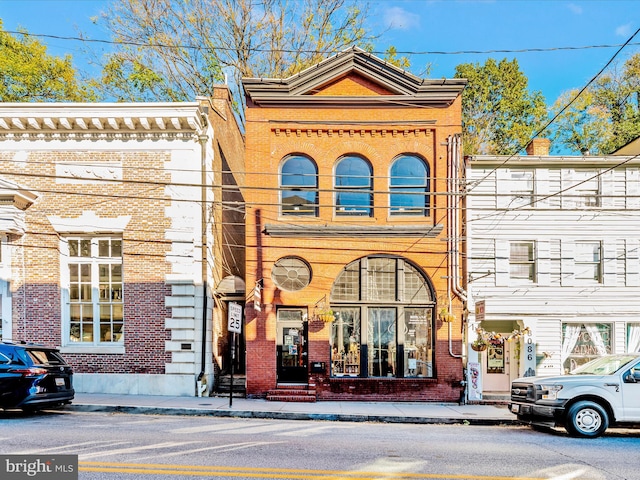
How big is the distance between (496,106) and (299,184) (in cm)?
1705

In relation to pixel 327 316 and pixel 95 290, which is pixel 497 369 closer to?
pixel 327 316

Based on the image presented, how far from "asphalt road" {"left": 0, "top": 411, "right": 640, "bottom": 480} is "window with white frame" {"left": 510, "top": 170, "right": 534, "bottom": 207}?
7.95 m

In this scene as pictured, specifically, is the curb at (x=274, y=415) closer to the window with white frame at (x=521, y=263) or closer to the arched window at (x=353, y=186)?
the window with white frame at (x=521, y=263)

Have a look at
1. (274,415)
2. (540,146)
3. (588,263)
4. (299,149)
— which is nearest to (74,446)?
(274,415)

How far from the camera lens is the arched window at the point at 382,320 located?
1622 cm

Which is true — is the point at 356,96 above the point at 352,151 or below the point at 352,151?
above

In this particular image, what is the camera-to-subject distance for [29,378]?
35.7 feet

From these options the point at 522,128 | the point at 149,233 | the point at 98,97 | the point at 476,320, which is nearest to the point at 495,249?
the point at 476,320

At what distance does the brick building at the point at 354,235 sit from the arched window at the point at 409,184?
0.10 ft

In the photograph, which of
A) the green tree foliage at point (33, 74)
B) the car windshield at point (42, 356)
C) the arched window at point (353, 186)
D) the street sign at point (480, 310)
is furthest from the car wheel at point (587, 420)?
the green tree foliage at point (33, 74)

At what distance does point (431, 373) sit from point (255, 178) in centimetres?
786

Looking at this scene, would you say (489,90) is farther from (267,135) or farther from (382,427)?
(382,427)

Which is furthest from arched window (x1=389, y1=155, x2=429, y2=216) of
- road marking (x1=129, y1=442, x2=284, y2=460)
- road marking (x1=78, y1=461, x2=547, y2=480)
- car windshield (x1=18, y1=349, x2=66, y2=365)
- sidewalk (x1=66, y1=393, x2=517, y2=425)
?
road marking (x1=78, y1=461, x2=547, y2=480)

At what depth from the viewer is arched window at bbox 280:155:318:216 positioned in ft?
54.1
